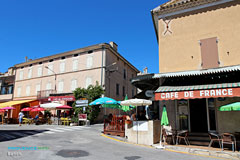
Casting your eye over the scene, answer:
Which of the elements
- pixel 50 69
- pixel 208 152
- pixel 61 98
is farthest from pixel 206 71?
pixel 50 69

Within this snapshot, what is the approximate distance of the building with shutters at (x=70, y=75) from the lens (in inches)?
865

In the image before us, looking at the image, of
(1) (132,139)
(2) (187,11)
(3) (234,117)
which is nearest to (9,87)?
(1) (132,139)

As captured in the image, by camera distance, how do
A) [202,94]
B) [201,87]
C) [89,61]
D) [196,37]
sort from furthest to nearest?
[89,61] < [196,37] < [201,87] < [202,94]

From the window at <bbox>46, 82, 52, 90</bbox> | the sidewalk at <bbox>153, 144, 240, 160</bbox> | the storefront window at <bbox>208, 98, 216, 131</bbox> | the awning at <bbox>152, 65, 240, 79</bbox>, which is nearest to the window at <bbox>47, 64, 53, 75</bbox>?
the window at <bbox>46, 82, 52, 90</bbox>

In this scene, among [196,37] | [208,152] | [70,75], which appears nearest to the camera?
[208,152]

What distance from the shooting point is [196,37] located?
33.7 ft

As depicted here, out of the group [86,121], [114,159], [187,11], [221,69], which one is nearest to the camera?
[114,159]

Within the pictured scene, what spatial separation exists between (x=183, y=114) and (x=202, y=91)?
2.42 meters

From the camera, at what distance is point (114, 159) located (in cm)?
595

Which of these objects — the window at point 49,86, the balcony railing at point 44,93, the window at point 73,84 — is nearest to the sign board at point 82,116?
the window at point 73,84

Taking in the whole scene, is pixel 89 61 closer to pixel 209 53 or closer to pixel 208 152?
pixel 209 53

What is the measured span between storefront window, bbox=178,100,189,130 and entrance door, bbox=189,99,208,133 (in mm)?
257

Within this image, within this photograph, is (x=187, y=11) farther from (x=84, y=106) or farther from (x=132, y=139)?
(x=84, y=106)

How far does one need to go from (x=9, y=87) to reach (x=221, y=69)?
3280cm
